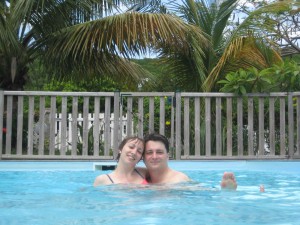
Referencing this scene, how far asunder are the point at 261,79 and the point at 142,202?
537 cm

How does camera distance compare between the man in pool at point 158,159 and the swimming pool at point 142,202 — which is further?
the man in pool at point 158,159

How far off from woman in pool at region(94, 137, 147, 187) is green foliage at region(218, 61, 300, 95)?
4.13 metres

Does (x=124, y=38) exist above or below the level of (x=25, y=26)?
below

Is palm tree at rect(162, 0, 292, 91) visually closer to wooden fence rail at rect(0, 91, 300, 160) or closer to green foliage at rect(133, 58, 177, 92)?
green foliage at rect(133, 58, 177, 92)

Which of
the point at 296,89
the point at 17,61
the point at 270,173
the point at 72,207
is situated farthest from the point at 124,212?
the point at 17,61

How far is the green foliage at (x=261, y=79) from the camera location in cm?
837

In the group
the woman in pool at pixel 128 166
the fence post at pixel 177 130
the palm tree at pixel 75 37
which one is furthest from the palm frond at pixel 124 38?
the woman in pool at pixel 128 166

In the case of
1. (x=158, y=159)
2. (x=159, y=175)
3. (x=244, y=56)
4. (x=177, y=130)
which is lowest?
(x=159, y=175)

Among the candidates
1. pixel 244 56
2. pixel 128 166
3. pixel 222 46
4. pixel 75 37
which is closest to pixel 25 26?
pixel 75 37

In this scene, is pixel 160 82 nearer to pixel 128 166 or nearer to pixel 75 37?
pixel 75 37

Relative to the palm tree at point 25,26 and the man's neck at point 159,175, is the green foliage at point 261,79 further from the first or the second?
the man's neck at point 159,175

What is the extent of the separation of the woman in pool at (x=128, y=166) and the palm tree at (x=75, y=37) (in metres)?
4.76

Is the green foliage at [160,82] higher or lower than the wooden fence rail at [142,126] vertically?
higher

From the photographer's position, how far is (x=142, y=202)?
3637 millimetres
